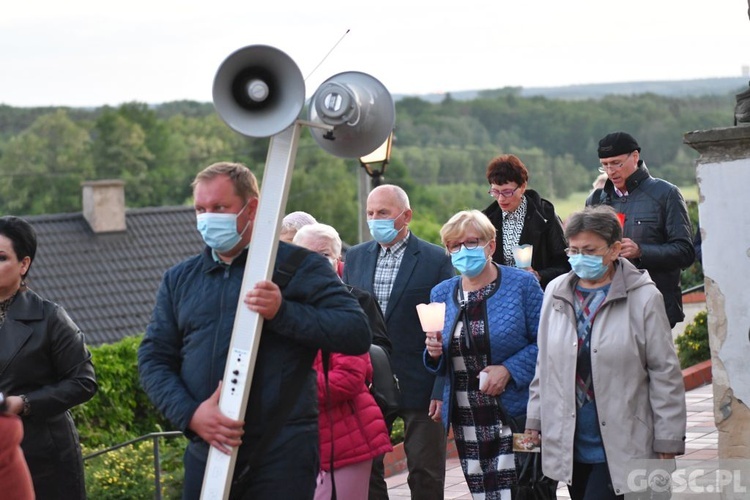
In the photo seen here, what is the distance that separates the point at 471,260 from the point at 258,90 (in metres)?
2.05

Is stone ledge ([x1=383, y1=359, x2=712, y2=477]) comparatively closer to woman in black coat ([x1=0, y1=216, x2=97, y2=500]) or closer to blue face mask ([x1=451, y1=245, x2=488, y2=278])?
blue face mask ([x1=451, y1=245, x2=488, y2=278])

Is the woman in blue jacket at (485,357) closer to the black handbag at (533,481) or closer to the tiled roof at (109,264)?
the black handbag at (533,481)

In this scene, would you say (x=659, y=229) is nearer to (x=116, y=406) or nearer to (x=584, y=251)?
(x=584, y=251)

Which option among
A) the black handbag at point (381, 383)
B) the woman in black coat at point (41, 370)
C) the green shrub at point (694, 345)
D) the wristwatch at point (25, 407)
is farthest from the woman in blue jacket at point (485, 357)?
the green shrub at point (694, 345)

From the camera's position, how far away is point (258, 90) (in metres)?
4.66

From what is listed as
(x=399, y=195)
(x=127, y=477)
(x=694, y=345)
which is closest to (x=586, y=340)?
(x=399, y=195)

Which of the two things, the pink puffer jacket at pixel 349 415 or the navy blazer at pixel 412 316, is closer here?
the pink puffer jacket at pixel 349 415

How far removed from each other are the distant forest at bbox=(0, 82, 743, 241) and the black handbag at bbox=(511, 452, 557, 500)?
65.1m

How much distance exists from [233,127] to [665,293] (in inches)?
145

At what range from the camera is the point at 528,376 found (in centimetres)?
621

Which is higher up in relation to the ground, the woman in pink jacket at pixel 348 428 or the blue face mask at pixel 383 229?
the blue face mask at pixel 383 229

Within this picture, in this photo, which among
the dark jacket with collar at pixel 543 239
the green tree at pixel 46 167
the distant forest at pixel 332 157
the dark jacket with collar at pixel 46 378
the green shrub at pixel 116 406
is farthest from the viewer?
the green tree at pixel 46 167

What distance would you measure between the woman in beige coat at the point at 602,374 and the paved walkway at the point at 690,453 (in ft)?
7.19

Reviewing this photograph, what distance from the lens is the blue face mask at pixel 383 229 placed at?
23.7 feet
